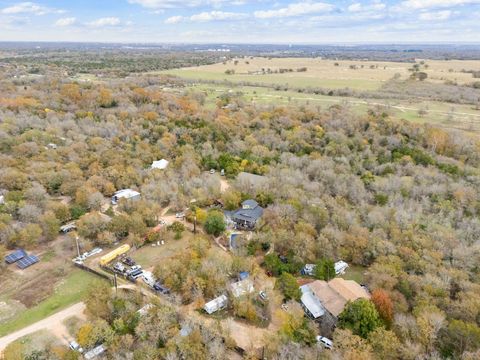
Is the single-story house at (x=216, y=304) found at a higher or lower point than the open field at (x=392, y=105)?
lower

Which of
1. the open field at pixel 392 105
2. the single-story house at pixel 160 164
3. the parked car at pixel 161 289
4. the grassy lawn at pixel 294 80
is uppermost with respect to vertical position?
the grassy lawn at pixel 294 80

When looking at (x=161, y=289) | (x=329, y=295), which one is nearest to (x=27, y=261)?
(x=161, y=289)

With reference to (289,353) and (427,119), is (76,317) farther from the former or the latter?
(427,119)

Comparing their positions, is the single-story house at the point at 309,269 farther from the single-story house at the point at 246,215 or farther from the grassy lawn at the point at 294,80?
the grassy lawn at the point at 294,80

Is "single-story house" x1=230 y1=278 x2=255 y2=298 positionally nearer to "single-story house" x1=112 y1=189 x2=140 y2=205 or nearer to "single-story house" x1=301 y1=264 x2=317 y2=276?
"single-story house" x1=301 y1=264 x2=317 y2=276

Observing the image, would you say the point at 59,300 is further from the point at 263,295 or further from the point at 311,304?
the point at 311,304

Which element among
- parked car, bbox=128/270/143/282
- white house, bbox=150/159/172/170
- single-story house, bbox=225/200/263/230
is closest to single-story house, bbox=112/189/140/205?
white house, bbox=150/159/172/170

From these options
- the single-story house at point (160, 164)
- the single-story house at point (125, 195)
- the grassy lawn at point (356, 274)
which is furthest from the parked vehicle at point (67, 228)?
the grassy lawn at point (356, 274)
